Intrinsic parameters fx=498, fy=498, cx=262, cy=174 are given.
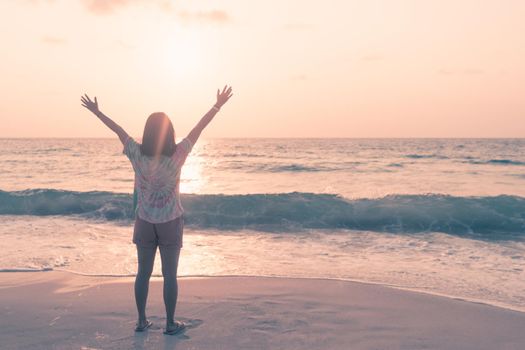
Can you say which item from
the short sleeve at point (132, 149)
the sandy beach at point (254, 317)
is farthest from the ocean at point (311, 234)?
the short sleeve at point (132, 149)

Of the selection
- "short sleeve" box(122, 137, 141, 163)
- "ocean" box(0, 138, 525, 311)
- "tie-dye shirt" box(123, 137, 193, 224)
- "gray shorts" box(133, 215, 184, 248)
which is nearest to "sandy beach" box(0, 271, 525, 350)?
"ocean" box(0, 138, 525, 311)

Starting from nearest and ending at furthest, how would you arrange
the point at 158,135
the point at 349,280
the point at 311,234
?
1. the point at 158,135
2. the point at 349,280
3. the point at 311,234

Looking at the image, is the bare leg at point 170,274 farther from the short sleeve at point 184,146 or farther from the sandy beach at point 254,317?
the short sleeve at point 184,146

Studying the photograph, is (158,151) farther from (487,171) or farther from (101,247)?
(487,171)

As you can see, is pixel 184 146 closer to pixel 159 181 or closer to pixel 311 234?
pixel 159 181

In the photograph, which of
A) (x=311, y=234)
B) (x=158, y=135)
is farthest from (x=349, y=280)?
(x=311, y=234)

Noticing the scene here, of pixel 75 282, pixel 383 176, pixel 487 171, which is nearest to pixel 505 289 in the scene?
pixel 75 282

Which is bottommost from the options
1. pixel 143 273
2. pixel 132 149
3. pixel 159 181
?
pixel 143 273

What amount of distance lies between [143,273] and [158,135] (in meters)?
1.33

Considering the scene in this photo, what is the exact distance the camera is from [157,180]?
14.3 feet

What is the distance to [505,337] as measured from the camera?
15.8 feet

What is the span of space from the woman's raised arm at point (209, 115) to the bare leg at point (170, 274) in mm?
1004

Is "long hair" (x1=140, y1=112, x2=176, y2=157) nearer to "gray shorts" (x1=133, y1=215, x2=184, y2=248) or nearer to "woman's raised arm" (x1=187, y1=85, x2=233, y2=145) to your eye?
"woman's raised arm" (x1=187, y1=85, x2=233, y2=145)

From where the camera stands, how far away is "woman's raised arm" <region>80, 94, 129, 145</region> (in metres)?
4.46
